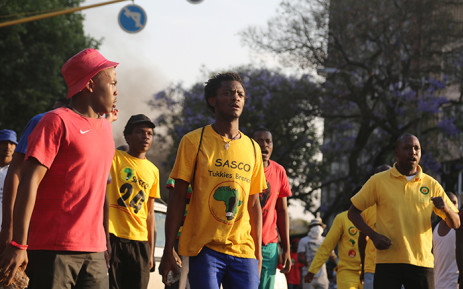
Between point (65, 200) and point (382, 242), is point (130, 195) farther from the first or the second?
point (65, 200)

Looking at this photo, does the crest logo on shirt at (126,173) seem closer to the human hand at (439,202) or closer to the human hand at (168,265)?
the human hand at (168,265)

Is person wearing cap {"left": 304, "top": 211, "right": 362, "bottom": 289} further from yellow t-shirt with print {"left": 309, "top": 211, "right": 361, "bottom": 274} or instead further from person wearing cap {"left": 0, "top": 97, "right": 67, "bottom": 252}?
person wearing cap {"left": 0, "top": 97, "right": 67, "bottom": 252}

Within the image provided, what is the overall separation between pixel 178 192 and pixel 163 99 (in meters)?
37.3

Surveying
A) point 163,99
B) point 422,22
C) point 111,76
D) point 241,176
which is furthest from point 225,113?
point 163,99

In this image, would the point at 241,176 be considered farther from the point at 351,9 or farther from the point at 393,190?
the point at 351,9

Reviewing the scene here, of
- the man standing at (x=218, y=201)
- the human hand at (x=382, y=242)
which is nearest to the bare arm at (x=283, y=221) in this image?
the human hand at (x=382, y=242)

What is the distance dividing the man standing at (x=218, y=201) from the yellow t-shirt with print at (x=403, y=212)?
187cm

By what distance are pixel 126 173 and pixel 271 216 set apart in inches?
62.1

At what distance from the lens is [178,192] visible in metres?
6.16

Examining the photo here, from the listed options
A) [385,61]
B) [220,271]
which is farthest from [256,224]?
[385,61]

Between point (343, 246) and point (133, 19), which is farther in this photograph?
point (133, 19)

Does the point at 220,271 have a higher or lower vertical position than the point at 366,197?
lower

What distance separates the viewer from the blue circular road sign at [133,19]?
68.5 ft

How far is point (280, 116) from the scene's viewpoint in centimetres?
3531
